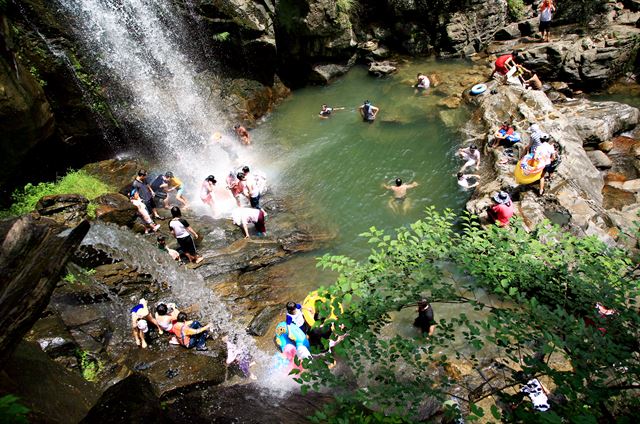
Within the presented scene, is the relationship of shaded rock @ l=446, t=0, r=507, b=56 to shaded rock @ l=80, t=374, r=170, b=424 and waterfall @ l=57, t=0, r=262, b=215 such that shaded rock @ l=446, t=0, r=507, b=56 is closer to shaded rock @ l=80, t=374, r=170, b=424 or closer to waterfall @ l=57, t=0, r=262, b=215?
waterfall @ l=57, t=0, r=262, b=215

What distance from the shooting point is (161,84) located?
1691 cm

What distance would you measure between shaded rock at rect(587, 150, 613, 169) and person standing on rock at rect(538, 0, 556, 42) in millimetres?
9190

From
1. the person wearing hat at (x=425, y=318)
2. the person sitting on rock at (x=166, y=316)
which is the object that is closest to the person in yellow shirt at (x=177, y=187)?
the person sitting on rock at (x=166, y=316)

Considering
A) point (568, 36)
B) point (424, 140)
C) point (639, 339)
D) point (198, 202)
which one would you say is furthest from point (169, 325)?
point (568, 36)

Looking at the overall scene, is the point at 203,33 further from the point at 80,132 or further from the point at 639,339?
the point at 639,339

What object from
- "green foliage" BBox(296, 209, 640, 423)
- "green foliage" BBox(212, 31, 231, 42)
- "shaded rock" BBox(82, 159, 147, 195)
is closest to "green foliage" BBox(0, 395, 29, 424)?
"green foliage" BBox(296, 209, 640, 423)

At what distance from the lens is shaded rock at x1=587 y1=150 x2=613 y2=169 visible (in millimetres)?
13609

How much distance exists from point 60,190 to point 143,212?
3.56 m

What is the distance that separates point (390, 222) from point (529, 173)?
4.28 meters

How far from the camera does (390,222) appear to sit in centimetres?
1228

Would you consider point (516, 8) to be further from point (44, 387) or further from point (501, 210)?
point (44, 387)

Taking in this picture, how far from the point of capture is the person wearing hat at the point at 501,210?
391 inches

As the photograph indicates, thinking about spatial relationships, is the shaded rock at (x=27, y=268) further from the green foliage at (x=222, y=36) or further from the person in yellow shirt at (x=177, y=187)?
the green foliage at (x=222, y=36)

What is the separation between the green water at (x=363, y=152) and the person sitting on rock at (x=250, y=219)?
2133mm
